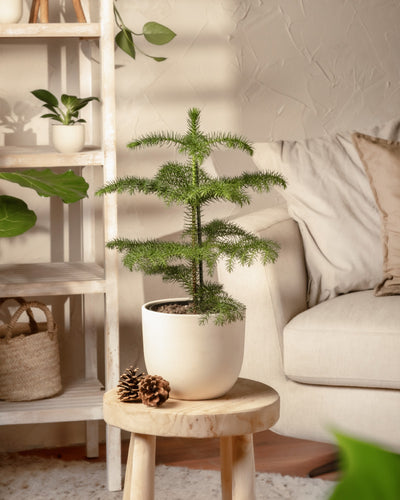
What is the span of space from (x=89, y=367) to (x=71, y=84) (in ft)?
2.62

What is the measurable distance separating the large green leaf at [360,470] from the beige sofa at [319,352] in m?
1.32

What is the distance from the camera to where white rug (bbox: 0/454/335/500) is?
65.4 inches

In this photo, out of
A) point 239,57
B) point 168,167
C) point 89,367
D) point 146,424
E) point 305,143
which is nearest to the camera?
point 146,424

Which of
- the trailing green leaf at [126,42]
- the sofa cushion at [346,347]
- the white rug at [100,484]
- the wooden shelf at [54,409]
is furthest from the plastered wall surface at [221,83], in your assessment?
the sofa cushion at [346,347]

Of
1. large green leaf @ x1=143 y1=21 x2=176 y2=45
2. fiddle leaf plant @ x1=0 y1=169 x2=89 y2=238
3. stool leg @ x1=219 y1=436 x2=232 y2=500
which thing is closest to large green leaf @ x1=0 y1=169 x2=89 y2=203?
fiddle leaf plant @ x1=0 y1=169 x2=89 y2=238

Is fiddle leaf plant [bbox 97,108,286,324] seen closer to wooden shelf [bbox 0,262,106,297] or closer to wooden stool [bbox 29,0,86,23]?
wooden shelf [bbox 0,262,106,297]

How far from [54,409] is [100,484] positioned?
23 centimetres

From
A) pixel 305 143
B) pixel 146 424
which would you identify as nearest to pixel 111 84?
pixel 305 143

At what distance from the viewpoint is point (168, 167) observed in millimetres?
1186

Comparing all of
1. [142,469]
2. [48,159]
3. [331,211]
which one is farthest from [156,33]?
[142,469]

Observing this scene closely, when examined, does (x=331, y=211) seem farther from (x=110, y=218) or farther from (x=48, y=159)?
(x=48, y=159)

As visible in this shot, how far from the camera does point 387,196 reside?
1659mm

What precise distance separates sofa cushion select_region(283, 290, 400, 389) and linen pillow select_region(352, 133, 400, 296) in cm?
13

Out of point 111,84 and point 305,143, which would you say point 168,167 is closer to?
point 111,84
